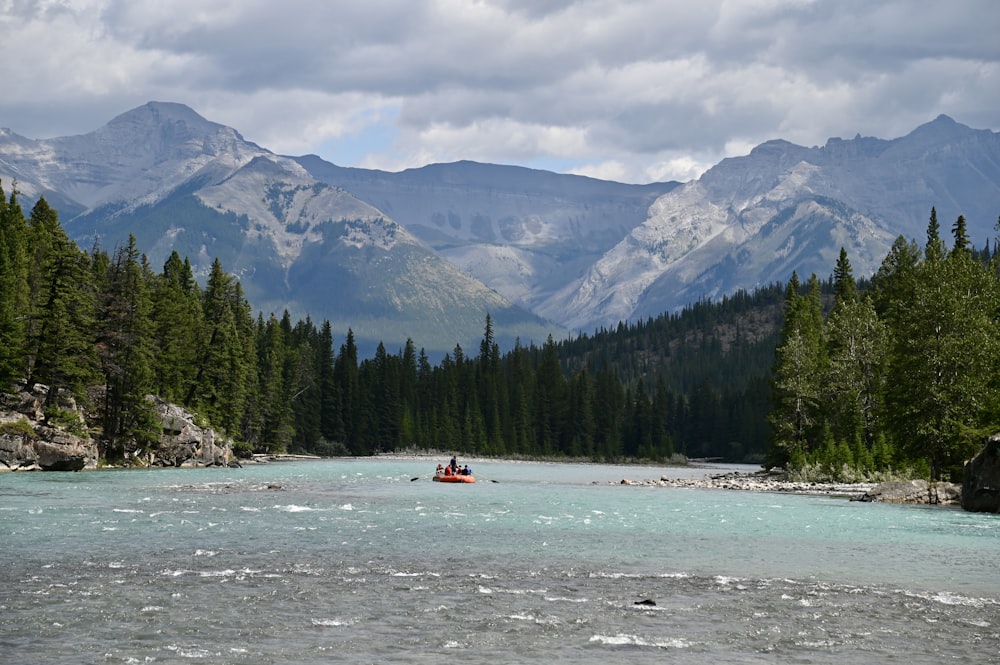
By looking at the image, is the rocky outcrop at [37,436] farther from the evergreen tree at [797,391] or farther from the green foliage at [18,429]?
the evergreen tree at [797,391]

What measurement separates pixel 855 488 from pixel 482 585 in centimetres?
5496

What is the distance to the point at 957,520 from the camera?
50375 mm

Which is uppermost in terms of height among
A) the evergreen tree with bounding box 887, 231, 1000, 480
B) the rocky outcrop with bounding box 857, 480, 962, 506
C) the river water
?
the evergreen tree with bounding box 887, 231, 1000, 480

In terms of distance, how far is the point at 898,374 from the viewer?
7012 cm

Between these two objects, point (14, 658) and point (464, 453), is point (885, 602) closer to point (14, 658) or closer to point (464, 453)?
point (14, 658)

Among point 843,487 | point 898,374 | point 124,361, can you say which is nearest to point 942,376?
point 898,374

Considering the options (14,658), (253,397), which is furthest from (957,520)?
(253,397)

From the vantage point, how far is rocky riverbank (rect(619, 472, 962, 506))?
6291cm

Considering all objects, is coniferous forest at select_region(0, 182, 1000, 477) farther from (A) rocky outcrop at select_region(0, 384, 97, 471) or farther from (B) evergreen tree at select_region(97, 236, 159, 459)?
(A) rocky outcrop at select_region(0, 384, 97, 471)

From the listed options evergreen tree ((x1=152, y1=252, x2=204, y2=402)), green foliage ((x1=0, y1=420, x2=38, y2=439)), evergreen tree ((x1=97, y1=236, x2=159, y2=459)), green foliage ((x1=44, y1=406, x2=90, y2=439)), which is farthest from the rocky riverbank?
green foliage ((x1=0, y1=420, x2=38, y2=439))

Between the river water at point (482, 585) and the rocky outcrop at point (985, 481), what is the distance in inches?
183

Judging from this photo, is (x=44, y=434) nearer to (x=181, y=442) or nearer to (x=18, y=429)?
(x=18, y=429)

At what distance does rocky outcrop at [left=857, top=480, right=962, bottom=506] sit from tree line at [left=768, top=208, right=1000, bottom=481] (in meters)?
4.06

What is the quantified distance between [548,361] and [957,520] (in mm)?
143784
